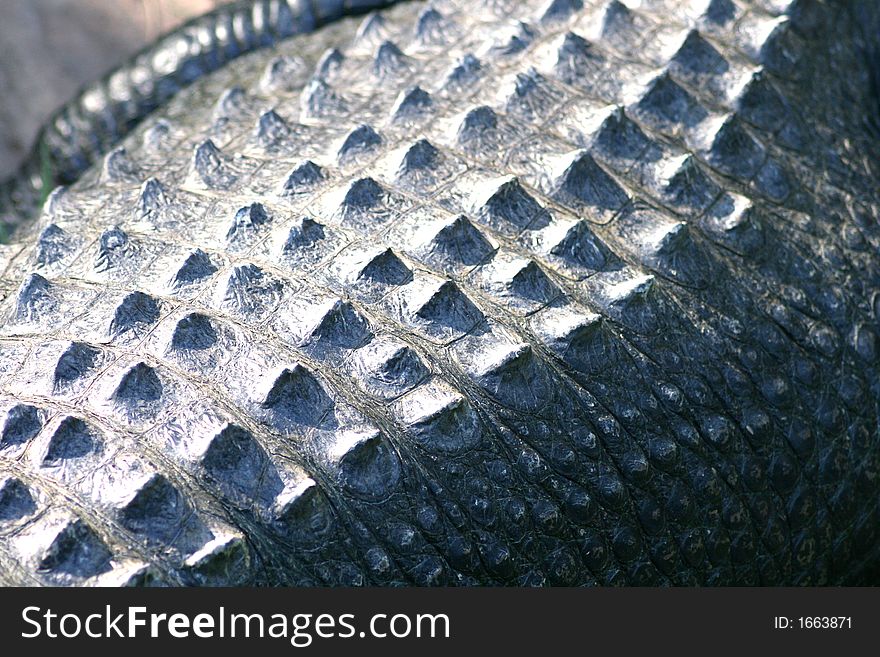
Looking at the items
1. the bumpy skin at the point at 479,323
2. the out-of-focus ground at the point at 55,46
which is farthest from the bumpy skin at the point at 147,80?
the bumpy skin at the point at 479,323

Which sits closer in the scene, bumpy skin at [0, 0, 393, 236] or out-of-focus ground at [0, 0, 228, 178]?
bumpy skin at [0, 0, 393, 236]

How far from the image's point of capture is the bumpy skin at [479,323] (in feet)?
5.72

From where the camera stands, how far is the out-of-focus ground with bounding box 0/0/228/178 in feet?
13.3

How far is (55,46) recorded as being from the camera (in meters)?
4.12

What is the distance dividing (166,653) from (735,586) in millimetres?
1124

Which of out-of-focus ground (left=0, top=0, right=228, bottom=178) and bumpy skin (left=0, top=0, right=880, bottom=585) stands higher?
out-of-focus ground (left=0, top=0, right=228, bottom=178)

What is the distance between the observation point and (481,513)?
1.85 meters

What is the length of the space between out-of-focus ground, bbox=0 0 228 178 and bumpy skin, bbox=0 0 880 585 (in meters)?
1.84

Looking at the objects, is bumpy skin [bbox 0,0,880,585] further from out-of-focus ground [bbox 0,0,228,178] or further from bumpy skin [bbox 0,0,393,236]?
out-of-focus ground [bbox 0,0,228,178]

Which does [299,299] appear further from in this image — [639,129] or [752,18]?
[752,18]

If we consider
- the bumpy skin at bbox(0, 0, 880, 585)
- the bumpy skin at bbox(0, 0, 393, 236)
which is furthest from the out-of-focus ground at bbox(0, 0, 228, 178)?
the bumpy skin at bbox(0, 0, 880, 585)

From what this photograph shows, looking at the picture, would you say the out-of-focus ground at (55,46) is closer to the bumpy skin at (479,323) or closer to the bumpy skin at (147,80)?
the bumpy skin at (147,80)

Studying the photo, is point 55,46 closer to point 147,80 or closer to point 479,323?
point 147,80

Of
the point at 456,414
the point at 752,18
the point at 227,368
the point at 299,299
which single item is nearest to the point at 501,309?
the point at 456,414
